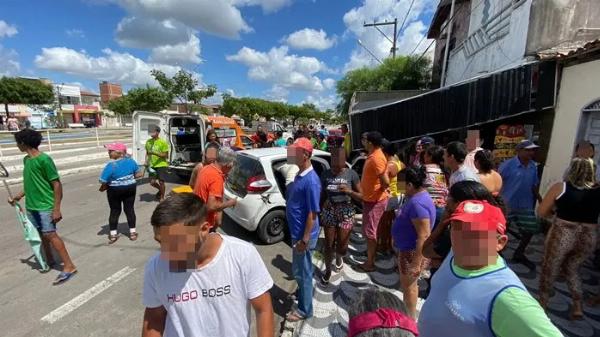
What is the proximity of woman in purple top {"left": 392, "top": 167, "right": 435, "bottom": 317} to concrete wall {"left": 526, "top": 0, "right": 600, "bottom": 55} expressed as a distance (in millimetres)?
5533

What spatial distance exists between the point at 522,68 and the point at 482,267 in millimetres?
5982

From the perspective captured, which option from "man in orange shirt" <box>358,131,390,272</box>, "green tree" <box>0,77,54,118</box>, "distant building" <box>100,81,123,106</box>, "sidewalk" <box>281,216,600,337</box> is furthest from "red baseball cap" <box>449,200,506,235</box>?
"distant building" <box>100,81,123,106</box>

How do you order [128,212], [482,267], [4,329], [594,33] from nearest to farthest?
[482,267] → [4,329] → [128,212] → [594,33]

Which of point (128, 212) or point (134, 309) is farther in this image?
point (128, 212)

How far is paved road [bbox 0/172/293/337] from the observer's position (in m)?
3.03

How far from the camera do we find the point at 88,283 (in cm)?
380

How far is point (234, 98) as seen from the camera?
57.5m

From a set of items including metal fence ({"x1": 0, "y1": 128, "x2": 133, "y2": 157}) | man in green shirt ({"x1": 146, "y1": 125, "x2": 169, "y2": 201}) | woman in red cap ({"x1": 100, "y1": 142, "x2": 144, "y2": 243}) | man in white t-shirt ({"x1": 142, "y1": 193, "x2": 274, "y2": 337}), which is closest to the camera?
man in white t-shirt ({"x1": 142, "y1": 193, "x2": 274, "y2": 337})

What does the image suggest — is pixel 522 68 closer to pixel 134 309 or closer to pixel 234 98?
pixel 134 309

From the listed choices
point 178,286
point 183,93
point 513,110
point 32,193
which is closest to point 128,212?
point 32,193

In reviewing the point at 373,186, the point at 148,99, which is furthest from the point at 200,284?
the point at 148,99

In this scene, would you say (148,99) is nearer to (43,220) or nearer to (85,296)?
(43,220)

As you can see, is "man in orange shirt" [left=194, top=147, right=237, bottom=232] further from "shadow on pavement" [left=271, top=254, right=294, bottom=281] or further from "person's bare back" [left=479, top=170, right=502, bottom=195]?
"person's bare back" [left=479, top=170, right=502, bottom=195]

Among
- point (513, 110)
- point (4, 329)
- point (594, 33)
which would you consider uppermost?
point (594, 33)
